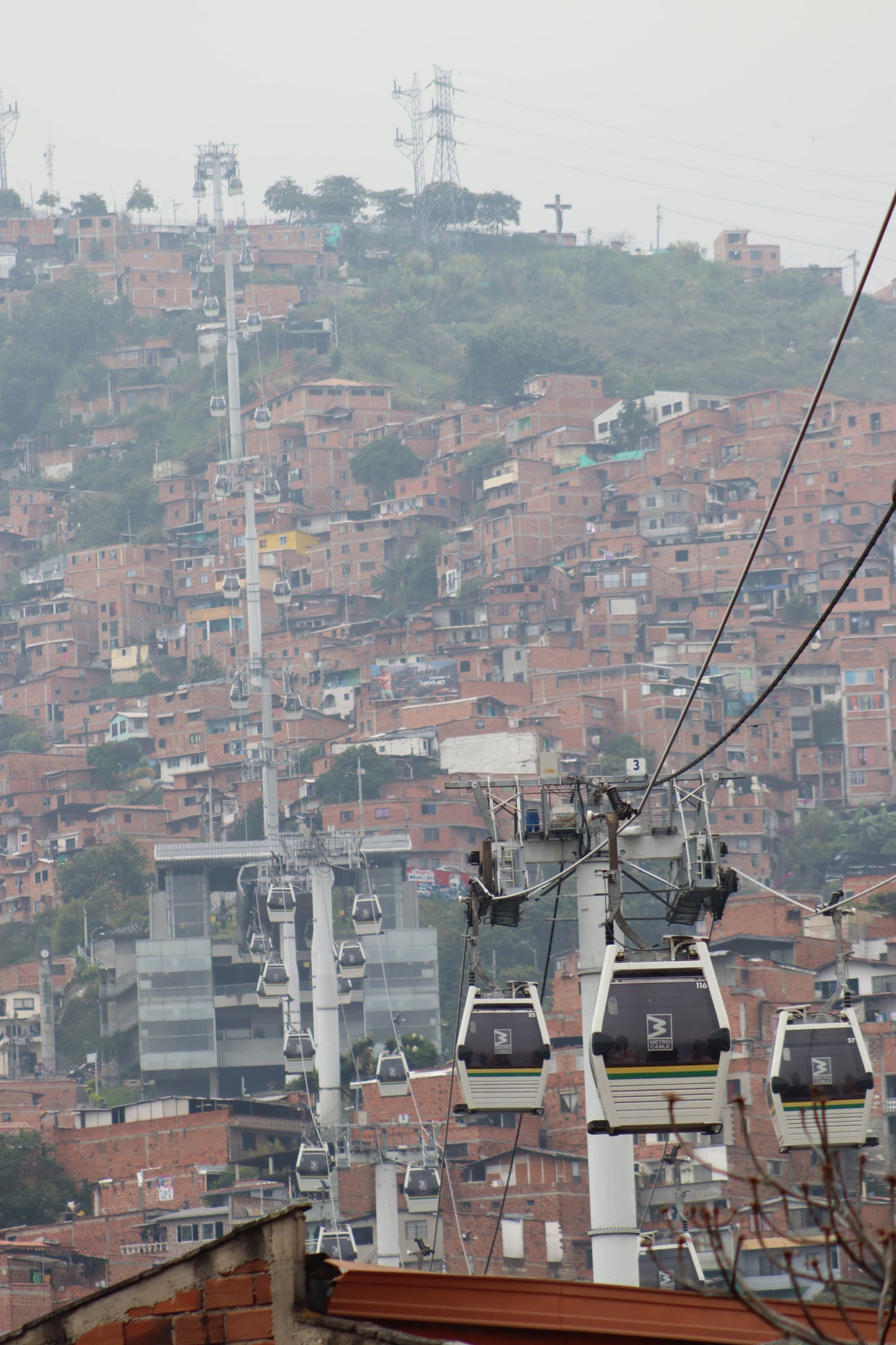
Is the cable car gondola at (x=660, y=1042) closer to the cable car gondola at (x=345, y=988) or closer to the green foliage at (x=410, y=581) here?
the cable car gondola at (x=345, y=988)

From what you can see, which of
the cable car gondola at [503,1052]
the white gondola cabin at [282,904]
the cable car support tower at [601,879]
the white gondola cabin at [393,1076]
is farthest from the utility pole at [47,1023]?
the cable car gondola at [503,1052]

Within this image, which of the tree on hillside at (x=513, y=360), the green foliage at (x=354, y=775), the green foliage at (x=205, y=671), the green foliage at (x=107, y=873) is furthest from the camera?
the tree on hillside at (x=513, y=360)

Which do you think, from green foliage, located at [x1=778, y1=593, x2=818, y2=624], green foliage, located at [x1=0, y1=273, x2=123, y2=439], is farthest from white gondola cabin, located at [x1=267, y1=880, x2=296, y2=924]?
green foliage, located at [x1=0, y1=273, x2=123, y2=439]

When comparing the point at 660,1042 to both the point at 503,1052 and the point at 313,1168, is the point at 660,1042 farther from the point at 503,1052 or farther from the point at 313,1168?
the point at 313,1168

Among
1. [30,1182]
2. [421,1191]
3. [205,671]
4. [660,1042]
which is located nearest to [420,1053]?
[30,1182]

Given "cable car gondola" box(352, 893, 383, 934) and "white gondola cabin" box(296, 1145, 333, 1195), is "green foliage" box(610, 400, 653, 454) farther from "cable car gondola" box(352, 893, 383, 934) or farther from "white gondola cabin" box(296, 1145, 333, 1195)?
"white gondola cabin" box(296, 1145, 333, 1195)

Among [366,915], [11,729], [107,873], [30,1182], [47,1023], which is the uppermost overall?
[11,729]

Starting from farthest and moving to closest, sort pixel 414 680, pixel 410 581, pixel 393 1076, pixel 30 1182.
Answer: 1. pixel 410 581
2. pixel 414 680
3. pixel 30 1182
4. pixel 393 1076
